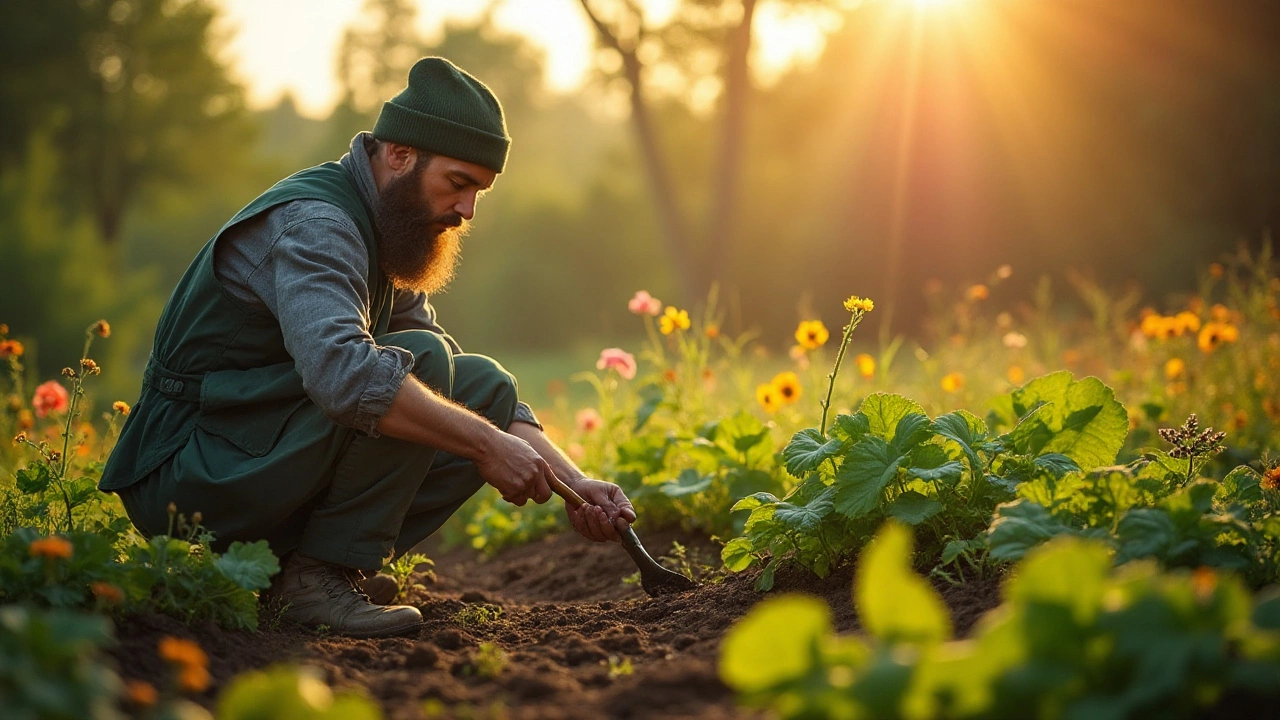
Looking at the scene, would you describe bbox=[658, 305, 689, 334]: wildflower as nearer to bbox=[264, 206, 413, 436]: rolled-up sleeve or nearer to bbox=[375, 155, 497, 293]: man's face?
bbox=[375, 155, 497, 293]: man's face

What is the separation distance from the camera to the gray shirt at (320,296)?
241 centimetres

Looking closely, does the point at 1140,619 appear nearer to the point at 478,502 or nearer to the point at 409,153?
the point at 409,153

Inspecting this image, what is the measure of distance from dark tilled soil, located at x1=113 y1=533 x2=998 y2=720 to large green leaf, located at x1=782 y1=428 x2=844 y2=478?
333 millimetres

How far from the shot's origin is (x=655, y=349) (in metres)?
4.54

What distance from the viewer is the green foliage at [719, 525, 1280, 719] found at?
4.26ft

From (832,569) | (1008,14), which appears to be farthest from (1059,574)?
(1008,14)

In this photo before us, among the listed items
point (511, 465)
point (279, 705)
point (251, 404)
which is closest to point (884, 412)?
point (511, 465)

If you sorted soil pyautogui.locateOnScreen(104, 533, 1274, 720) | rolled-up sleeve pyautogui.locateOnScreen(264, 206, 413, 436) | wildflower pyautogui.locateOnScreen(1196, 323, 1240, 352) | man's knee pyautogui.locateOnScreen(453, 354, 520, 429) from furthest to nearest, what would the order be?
wildflower pyautogui.locateOnScreen(1196, 323, 1240, 352)
man's knee pyautogui.locateOnScreen(453, 354, 520, 429)
rolled-up sleeve pyautogui.locateOnScreen(264, 206, 413, 436)
soil pyautogui.locateOnScreen(104, 533, 1274, 720)

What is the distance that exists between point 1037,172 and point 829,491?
16533 millimetres

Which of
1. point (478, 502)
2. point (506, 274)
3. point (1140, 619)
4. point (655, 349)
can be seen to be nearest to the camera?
point (1140, 619)

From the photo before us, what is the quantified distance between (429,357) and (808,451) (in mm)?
991

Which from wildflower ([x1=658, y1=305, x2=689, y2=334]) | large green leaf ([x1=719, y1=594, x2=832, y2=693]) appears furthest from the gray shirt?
wildflower ([x1=658, y1=305, x2=689, y2=334])

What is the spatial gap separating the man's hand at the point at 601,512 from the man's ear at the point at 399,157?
99 centimetres

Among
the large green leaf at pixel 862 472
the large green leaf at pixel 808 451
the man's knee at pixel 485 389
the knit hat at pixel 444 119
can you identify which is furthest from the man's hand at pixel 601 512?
the knit hat at pixel 444 119
